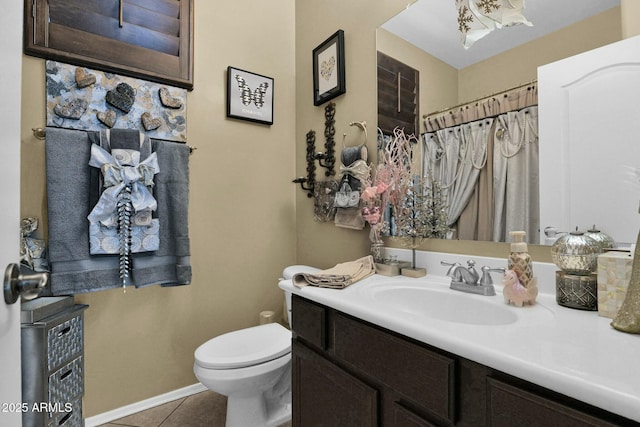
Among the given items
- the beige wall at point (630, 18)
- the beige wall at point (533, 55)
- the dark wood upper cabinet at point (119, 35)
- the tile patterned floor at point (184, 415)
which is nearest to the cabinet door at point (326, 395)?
the tile patterned floor at point (184, 415)

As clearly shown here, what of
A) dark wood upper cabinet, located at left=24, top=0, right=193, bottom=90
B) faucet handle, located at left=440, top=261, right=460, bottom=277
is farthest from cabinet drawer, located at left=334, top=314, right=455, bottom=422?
dark wood upper cabinet, located at left=24, top=0, right=193, bottom=90

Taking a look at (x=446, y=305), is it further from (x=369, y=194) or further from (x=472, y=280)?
(x=369, y=194)

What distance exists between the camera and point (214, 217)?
186 centimetres

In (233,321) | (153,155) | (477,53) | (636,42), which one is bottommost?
(233,321)

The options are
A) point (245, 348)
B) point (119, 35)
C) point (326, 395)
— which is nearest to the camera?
point (326, 395)

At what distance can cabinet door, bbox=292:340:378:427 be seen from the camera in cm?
85

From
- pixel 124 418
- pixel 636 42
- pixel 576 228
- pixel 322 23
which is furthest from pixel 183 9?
pixel 124 418

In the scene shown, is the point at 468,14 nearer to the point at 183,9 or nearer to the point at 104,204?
the point at 183,9

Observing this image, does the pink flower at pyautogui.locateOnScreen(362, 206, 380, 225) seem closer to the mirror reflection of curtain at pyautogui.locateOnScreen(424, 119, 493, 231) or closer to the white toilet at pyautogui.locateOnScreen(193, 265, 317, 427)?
Result: the mirror reflection of curtain at pyautogui.locateOnScreen(424, 119, 493, 231)

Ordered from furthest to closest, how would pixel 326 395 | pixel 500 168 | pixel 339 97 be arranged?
pixel 339 97
pixel 500 168
pixel 326 395

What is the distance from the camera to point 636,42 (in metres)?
0.85

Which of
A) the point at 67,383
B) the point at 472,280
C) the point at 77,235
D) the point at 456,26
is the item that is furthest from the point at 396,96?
the point at 67,383

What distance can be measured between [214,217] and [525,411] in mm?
1717

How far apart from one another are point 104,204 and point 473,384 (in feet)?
5.19
